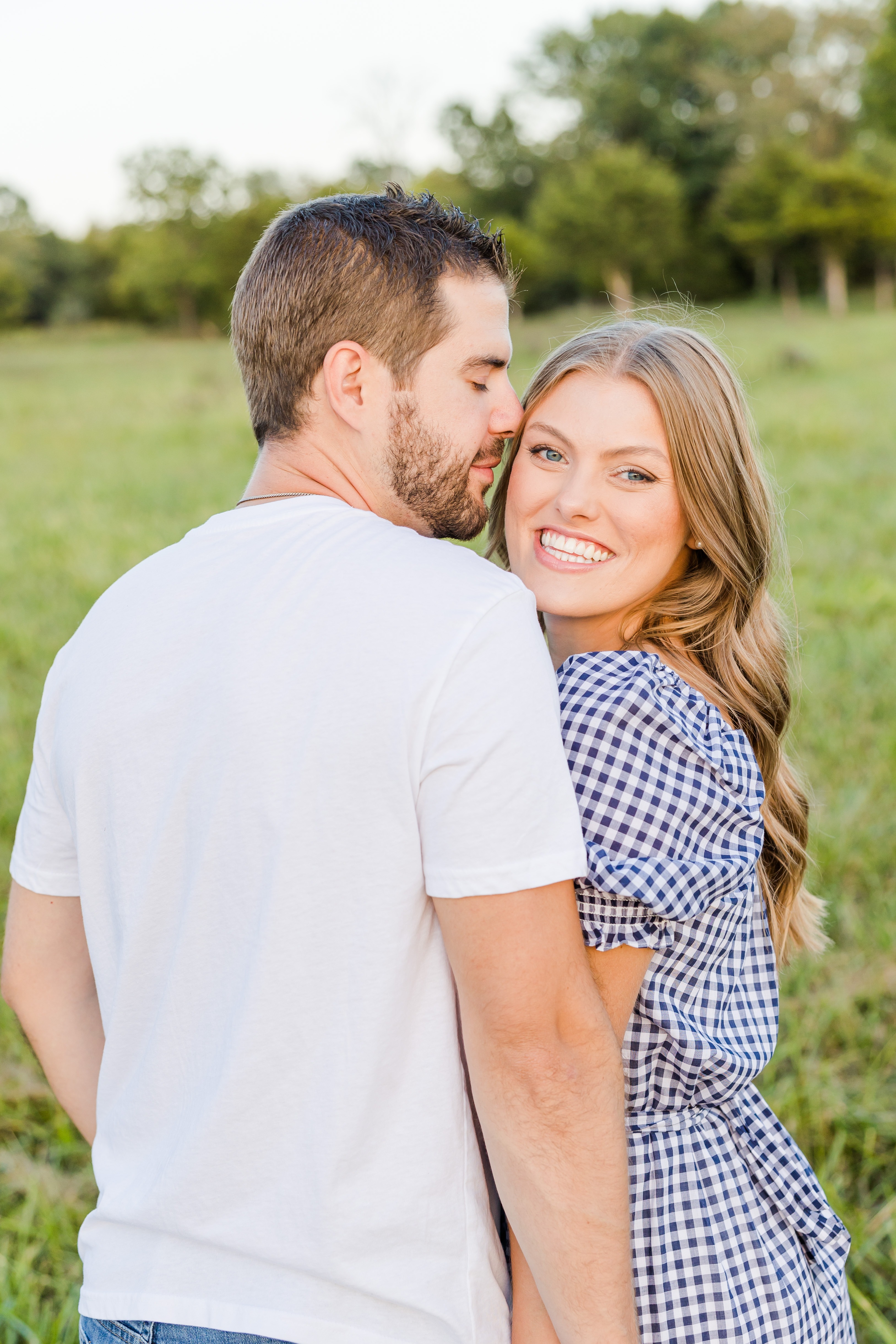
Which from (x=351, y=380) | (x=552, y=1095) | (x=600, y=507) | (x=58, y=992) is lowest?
(x=58, y=992)

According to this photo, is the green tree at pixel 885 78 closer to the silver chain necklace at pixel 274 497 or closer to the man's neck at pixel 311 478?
the man's neck at pixel 311 478

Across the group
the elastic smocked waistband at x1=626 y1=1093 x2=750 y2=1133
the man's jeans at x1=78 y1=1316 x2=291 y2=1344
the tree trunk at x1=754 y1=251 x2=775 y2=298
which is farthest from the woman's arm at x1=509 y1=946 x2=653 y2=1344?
the tree trunk at x1=754 y1=251 x2=775 y2=298

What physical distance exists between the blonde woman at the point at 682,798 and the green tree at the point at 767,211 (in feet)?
137

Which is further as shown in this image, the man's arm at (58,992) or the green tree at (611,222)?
the green tree at (611,222)

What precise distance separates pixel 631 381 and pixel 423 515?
46 cm

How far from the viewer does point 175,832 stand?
1.26m

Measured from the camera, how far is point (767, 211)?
43.3 m

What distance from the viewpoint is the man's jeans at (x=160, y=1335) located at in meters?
1.20

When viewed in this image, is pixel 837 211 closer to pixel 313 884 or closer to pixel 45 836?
pixel 45 836

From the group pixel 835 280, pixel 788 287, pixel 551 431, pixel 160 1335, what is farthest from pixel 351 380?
pixel 788 287

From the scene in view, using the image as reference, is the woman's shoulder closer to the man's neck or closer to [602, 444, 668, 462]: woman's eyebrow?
the man's neck

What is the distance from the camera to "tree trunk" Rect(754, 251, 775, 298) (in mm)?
44594

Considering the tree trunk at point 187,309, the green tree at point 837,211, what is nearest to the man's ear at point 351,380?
the green tree at point 837,211

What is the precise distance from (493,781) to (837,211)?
44400 mm
